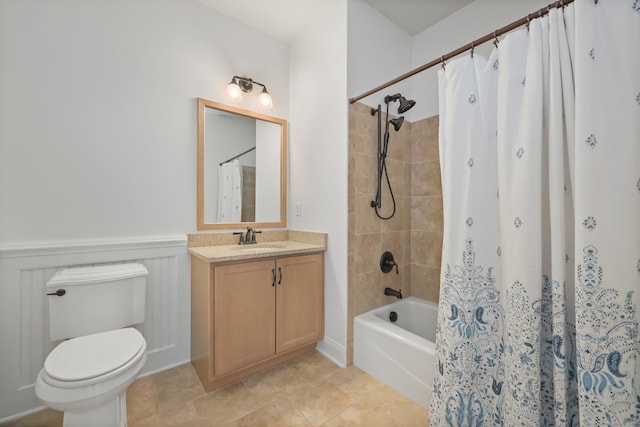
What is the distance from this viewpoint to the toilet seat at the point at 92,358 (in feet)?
3.58

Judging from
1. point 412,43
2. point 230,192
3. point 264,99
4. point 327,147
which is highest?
point 412,43

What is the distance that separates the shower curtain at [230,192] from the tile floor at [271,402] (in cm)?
116

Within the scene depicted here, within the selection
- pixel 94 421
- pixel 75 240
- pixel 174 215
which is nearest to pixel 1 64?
pixel 75 240

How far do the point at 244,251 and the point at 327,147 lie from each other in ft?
3.31

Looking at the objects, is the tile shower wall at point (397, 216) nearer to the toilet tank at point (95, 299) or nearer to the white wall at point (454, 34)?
the white wall at point (454, 34)

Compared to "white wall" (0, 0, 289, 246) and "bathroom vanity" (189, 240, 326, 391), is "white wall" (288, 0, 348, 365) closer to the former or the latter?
"bathroom vanity" (189, 240, 326, 391)

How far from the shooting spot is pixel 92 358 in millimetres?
1211

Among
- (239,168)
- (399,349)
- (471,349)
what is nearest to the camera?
(471,349)

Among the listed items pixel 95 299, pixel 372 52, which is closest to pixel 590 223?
pixel 372 52

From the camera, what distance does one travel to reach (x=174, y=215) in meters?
1.94

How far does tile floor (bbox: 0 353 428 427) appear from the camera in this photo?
1.43 metres

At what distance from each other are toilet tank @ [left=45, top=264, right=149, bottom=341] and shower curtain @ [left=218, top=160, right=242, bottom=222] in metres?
0.72

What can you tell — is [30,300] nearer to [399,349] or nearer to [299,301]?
[299,301]

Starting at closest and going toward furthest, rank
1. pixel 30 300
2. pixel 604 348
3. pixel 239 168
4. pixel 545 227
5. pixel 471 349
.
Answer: pixel 604 348 → pixel 545 227 → pixel 471 349 → pixel 30 300 → pixel 239 168
